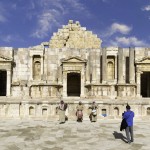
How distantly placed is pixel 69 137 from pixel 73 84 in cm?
1909

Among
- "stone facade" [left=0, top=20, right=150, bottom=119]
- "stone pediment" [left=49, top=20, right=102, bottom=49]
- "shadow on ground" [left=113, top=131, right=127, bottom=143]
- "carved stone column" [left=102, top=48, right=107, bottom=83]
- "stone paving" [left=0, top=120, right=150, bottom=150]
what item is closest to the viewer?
"stone paving" [left=0, top=120, right=150, bottom=150]

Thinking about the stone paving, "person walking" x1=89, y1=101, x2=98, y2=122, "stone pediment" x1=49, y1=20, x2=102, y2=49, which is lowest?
the stone paving

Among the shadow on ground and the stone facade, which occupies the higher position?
the stone facade

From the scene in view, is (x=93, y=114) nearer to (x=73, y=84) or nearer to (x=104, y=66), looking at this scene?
(x=104, y=66)

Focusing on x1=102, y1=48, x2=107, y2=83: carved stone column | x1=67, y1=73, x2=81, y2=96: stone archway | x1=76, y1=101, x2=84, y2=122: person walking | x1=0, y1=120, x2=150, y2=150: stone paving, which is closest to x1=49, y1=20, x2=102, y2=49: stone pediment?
x1=67, y1=73, x2=81, y2=96: stone archway

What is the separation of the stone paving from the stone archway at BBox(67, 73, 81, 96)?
15.2 meters

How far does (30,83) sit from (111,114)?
1119 centimetres

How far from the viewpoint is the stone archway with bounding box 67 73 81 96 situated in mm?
31438

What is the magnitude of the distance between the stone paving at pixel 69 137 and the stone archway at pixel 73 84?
49.8 ft

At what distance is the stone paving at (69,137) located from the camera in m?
11.3

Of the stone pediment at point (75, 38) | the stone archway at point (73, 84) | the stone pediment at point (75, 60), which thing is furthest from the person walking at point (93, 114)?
the stone pediment at point (75, 38)

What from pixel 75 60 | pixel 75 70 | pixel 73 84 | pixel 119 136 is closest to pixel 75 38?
pixel 73 84

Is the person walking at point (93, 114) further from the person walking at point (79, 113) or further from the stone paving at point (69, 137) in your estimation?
the stone paving at point (69, 137)

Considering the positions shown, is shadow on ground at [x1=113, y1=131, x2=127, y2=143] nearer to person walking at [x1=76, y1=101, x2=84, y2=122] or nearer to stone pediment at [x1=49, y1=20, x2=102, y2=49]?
person walking at [x1=76, y1=101, x2=84, y2=122]
